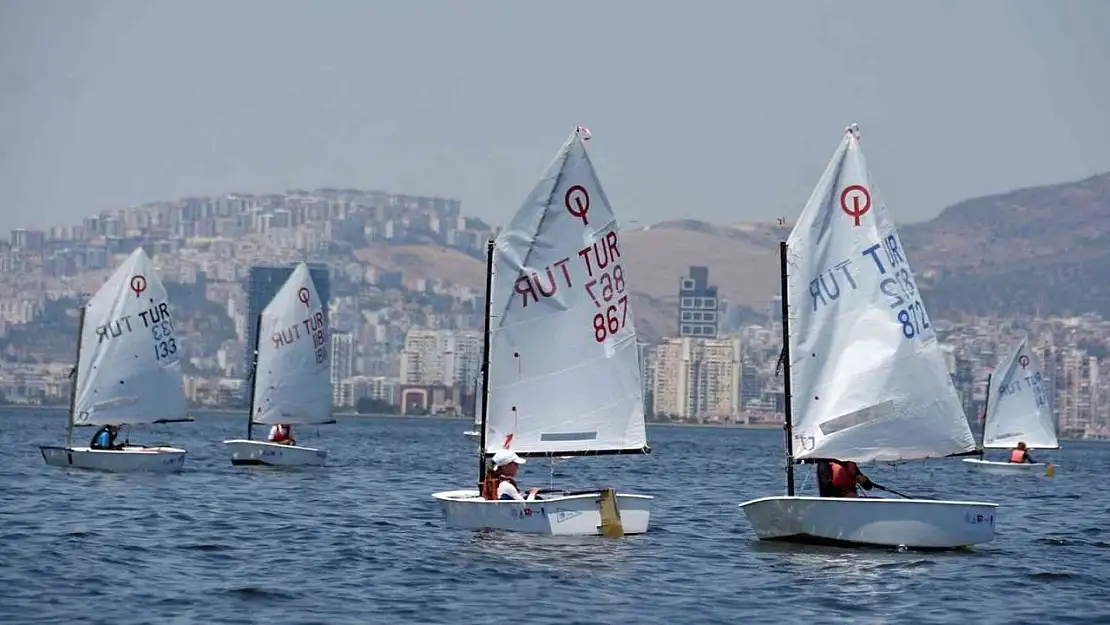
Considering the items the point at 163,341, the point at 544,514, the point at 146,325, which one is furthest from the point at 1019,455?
the point at 544,514

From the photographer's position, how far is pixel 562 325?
1594 inches

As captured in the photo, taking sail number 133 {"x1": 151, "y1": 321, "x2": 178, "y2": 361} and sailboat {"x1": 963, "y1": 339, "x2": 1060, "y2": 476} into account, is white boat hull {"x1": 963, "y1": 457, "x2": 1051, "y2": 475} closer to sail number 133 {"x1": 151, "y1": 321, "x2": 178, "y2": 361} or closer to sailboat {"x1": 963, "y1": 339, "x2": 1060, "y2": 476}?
sailboat {"x1": 963, "y1": 339, "x2": 1060, "y2": 476}

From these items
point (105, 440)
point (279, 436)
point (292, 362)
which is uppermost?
point (292, 362)

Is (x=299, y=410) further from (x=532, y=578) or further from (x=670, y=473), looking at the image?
(x=532, y=578)

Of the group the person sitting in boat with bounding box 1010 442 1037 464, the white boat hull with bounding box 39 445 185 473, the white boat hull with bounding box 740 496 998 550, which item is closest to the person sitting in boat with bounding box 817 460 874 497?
the white boat hull with bounding box 740 496 998 550

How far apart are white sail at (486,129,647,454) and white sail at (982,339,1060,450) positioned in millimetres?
59158

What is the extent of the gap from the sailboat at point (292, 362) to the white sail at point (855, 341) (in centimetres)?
3766

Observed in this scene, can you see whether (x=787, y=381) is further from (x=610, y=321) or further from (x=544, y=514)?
(x=544, y=514)

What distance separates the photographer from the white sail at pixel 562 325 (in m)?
39.9

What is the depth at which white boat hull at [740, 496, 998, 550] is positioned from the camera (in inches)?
1421

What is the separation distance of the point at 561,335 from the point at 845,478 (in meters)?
6.76

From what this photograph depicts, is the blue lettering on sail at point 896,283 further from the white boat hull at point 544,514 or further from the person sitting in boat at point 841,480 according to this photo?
the white boat hull at point 544,514

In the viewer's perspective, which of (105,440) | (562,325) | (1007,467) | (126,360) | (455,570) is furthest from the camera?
(1007,467)

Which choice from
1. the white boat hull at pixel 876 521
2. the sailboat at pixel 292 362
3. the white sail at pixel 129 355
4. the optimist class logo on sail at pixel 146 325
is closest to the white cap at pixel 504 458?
the white boat hull at pixel 876 521
